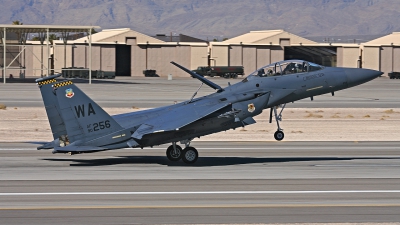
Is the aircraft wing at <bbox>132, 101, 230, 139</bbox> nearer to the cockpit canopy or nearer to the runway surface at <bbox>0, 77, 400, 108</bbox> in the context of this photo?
the cockpit canopy

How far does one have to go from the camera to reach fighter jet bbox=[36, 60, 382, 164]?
848 inches

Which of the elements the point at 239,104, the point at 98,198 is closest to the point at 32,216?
the point at 98,198

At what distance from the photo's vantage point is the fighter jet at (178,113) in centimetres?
2153

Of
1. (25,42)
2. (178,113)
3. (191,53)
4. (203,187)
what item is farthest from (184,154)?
(191,53)

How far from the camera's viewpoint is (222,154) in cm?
2577

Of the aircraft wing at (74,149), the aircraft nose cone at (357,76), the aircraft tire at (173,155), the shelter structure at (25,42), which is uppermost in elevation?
the shelter structure at (25,42)

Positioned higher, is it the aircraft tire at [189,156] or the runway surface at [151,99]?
the runway surface at [151,99]

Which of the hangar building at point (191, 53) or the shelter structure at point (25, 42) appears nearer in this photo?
the shelter structure at point (25, 42)

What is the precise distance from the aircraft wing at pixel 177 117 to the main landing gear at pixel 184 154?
1.02 metres

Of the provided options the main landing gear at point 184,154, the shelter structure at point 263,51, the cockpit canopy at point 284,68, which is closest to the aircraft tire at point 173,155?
the main landing gear at point 184,154

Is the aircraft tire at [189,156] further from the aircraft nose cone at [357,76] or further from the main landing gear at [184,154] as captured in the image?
the aircraft nose cone at [357,76]

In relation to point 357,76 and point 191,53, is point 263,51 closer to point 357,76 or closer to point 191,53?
point 191,53

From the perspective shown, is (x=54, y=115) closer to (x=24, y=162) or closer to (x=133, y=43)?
(x=24, y=162)

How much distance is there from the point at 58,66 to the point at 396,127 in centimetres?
8064
